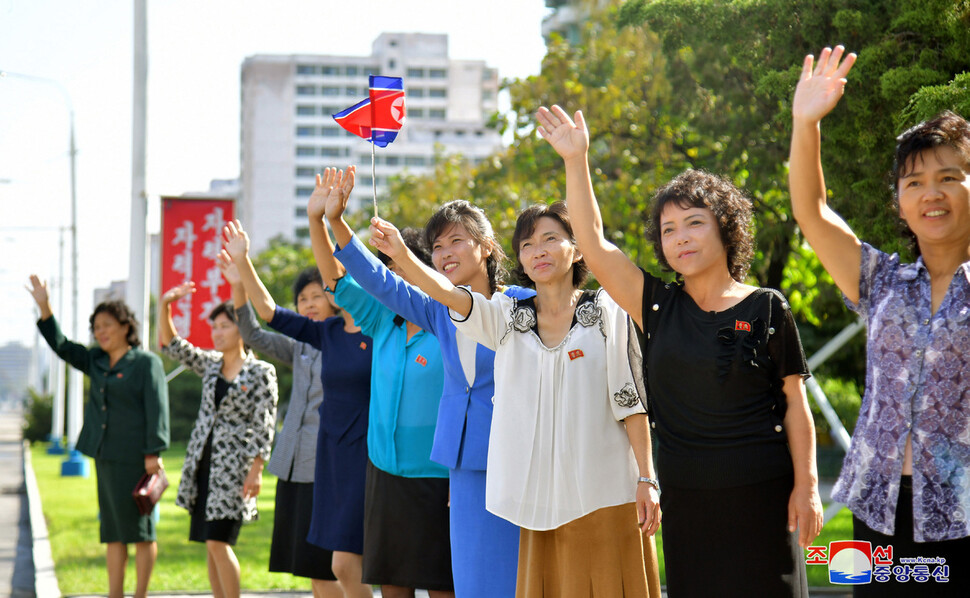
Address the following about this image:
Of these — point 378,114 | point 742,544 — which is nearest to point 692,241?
point 742,544

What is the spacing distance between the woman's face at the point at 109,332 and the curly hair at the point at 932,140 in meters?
6.36

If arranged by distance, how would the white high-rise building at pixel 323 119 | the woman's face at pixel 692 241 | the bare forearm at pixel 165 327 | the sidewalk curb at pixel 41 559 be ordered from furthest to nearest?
the white high-rise building at pixel 323 119 → the sidewalk curb at pixel 41 559 → the bare forearm at pixel 165 327 → the woman's face at pixel 692 241

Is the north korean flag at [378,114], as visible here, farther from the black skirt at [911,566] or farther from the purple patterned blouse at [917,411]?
the black skirt at [911,566]

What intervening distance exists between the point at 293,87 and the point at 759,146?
11356 centimetres

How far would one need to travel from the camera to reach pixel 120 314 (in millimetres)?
8266

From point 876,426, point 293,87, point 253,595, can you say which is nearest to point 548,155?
point 253,595

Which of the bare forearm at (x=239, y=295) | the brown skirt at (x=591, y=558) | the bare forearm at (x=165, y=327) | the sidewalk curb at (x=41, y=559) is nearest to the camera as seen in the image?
the brown skirt at (x=591, y=558)

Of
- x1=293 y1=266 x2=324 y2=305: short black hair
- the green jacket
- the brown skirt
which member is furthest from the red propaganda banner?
the brown skirt

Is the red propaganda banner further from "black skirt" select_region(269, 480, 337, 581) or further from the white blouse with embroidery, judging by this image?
the white blouse with embroidery

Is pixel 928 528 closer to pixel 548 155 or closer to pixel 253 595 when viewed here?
pixel 253 595

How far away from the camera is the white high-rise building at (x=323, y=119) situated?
112500 millimetres

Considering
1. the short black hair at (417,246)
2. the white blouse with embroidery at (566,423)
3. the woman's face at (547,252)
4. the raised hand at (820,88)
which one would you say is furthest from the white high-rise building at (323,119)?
the raised hand at (820,88)

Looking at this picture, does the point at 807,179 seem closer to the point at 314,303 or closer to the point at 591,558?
the point at 591,558

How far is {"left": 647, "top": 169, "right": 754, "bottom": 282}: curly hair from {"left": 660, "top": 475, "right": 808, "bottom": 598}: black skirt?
766 millimetres
